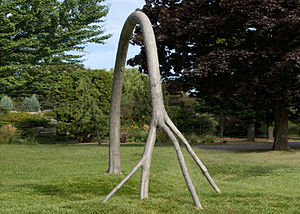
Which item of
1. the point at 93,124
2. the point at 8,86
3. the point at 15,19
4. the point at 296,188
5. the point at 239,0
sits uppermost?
the point at 15,19

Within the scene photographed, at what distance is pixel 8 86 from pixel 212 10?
41.4ft

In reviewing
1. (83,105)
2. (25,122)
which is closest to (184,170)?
(83,105)

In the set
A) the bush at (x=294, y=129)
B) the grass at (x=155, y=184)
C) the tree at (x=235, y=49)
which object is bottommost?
the grass at (x=155, y=184)

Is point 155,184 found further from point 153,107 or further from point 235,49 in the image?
point 235,49

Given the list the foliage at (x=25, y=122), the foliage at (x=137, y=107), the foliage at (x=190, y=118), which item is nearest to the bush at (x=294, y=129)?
the foliage at (x=190, y=118)

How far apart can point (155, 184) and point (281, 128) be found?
8.56 m

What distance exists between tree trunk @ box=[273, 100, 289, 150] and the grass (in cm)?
73

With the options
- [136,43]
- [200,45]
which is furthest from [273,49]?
[136,43]

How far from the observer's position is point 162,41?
14422 millimetres

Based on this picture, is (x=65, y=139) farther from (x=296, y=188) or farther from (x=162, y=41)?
(x=296, y=188)

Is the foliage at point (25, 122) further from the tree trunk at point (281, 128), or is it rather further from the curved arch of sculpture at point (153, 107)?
the curved arch of sculpture at point (153, 107)

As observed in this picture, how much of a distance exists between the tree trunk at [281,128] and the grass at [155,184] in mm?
726

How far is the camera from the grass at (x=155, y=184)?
406 cm

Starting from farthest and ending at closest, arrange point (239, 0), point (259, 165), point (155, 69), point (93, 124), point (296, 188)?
point (93, 124), point (239, 0), point (259, 165), point (296, 188), point (155, 69)
